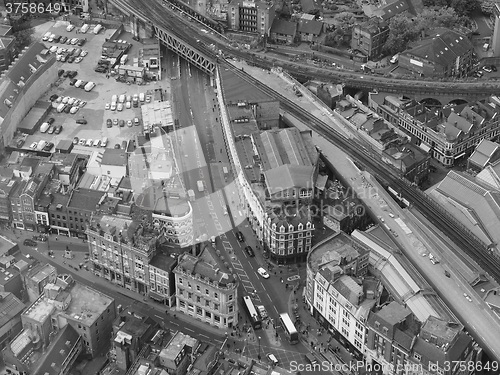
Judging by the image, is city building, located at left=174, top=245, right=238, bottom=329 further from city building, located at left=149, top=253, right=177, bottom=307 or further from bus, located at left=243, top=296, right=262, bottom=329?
bus, located at left=243, top=296, right=262, bottom=329

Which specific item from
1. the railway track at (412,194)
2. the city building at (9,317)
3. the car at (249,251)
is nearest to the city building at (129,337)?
the city building at (9,317)

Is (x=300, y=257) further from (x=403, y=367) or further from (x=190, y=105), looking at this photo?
(x=190, y=105)

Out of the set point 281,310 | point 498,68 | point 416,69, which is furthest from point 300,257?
point 498,68

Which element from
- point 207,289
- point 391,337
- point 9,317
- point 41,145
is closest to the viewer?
point 391,337

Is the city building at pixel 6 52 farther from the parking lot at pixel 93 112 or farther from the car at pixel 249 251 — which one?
the car at pixel 249 251

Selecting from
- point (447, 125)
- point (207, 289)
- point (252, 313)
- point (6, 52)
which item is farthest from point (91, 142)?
point (447, 125)

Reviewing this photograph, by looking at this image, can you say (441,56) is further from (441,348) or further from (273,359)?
(273,359)
